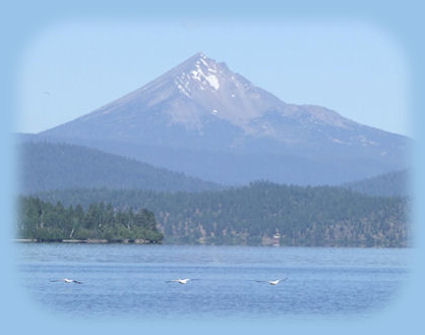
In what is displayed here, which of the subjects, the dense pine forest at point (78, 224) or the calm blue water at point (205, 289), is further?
the dense pine forest at point (78, 224)

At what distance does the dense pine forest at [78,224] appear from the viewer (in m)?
177

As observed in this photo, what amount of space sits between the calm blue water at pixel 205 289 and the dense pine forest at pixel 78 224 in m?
52.5

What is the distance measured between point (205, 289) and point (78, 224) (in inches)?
4097

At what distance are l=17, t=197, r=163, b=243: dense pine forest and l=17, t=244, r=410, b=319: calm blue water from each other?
52.5 m

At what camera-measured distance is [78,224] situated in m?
185

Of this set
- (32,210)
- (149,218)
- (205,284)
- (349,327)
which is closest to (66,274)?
(205,284)

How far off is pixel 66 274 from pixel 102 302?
95.9 ft

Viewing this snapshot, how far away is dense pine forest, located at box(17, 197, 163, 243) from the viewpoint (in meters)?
177

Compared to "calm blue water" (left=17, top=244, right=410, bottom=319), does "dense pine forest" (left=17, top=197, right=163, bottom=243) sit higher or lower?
higher

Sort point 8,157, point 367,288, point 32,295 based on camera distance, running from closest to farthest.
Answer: point 8,157 < point 32,295 < point 367,288

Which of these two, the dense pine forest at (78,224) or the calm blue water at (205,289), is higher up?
the dense pine forest at (78,224)

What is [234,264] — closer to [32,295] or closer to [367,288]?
[367,288]

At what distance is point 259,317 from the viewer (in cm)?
6394

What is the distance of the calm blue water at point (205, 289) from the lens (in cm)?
6756
